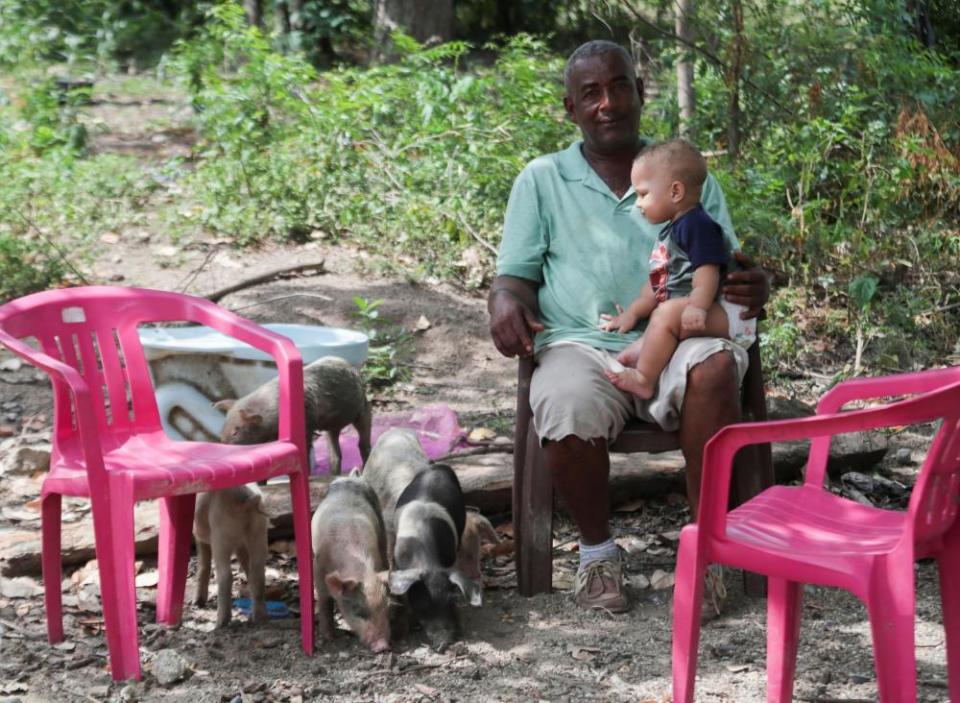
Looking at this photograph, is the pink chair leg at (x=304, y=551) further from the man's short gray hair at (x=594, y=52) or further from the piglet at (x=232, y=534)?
the man's short gray hair at (x=594, y=52)

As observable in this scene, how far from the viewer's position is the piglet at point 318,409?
486 cm

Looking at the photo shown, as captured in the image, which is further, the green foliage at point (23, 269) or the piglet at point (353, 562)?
the green foliage at point (23, 269)

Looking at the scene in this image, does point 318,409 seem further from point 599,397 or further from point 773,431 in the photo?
point 773,431

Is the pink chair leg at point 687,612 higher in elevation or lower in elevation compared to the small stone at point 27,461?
higher

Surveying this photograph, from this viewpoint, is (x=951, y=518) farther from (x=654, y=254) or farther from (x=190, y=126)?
(x=190, y=126)

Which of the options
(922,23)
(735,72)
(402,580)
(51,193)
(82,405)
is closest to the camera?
(82,405)

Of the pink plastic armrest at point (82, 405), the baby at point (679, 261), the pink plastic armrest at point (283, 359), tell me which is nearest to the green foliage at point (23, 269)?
the pink plastic armrest at point (283, 359)

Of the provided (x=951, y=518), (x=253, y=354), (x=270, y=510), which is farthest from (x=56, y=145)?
(x=951, y=518)

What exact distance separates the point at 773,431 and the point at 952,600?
671 millimetres

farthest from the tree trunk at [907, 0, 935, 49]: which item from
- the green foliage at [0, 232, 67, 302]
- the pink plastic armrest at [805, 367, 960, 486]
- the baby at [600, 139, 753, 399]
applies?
the green foliage at [0, 232, 67, 302]

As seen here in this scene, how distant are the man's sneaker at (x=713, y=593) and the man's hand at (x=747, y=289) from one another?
87 centimetres

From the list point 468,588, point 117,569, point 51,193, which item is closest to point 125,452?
point 117,569

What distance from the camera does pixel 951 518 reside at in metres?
2.95

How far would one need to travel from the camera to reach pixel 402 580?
385 centimetres
